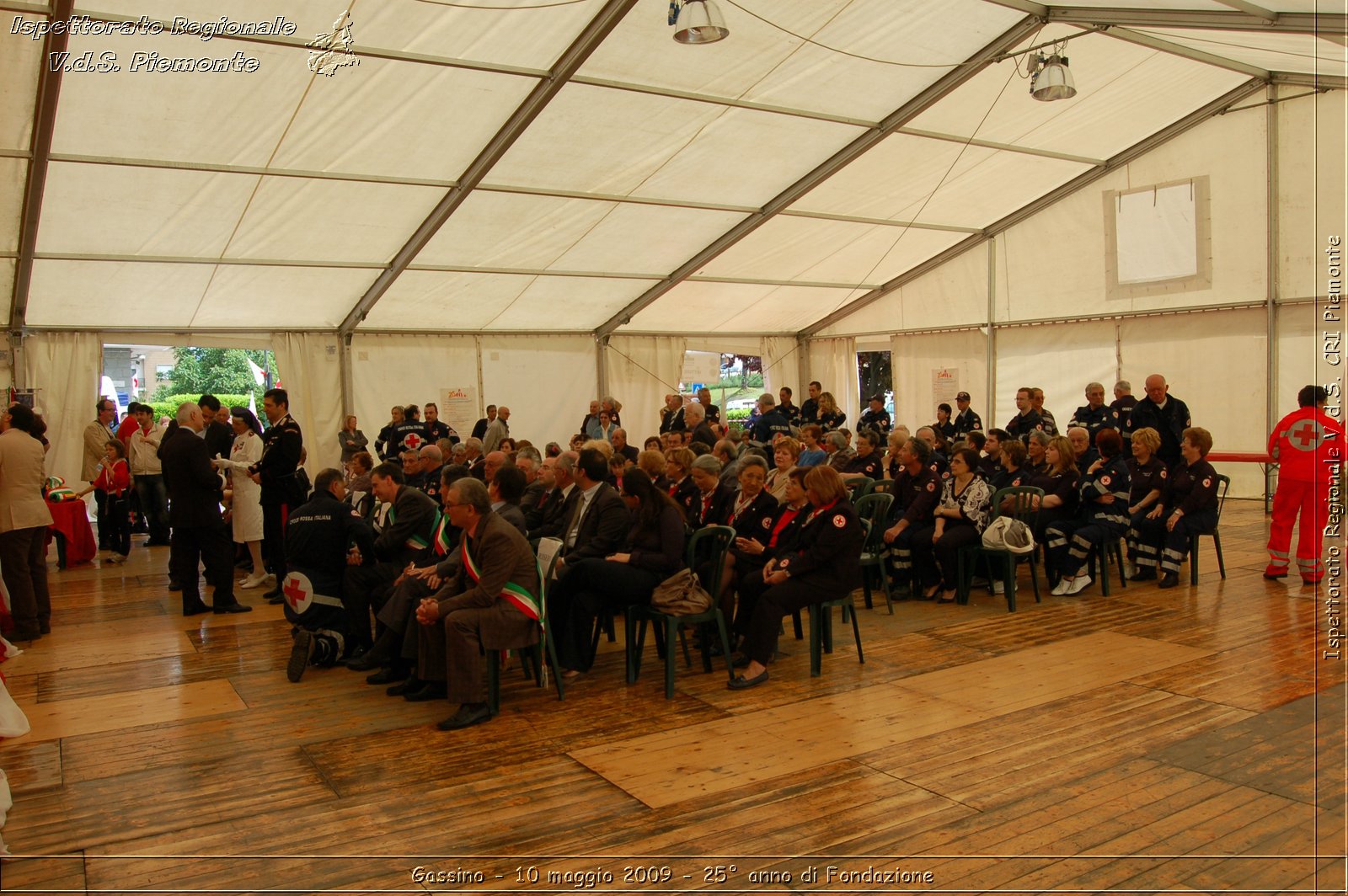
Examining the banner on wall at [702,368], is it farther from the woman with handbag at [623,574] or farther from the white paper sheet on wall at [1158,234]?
the woman with handbag at [623,574]

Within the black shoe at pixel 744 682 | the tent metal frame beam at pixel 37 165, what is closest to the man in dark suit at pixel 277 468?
the tent metal frame beam at pixel 37 165

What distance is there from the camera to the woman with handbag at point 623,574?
459 centimetres

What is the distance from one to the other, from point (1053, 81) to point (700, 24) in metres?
3.58

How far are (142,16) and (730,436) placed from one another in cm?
570

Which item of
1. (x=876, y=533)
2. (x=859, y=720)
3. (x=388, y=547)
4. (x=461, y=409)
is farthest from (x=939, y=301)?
(x=859, y=720)

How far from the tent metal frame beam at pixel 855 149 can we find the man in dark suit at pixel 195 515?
6581 millimetres

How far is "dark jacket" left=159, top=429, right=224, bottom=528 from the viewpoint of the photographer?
634cm

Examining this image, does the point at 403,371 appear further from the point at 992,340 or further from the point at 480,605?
the point at 480,605

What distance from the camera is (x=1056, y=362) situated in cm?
1257

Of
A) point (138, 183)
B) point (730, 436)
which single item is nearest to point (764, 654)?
point (730, 436)

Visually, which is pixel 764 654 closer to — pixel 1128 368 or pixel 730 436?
pixel 730 436

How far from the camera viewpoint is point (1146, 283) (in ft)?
37.6

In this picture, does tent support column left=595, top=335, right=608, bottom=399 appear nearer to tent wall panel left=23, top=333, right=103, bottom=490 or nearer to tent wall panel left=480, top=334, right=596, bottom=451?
tent wall panel left=480, top=334, right=596, bottom=451

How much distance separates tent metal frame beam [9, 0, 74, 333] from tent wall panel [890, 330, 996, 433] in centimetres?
1080
